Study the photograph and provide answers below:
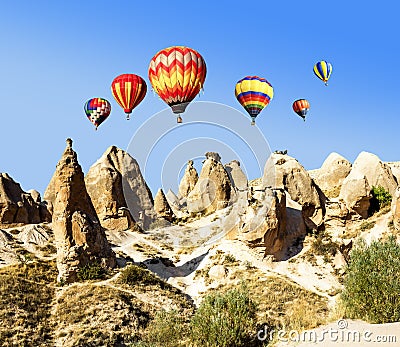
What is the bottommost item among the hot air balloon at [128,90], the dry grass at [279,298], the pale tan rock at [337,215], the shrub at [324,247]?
the dry grass at [279,298]

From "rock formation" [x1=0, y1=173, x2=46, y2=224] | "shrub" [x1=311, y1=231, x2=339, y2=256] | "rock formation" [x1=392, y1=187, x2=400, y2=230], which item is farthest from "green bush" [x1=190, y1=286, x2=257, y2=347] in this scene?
"rock formation" [x1=0, y1=173, x2=46, y2=224]

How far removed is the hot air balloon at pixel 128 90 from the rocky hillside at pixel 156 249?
6154 mm

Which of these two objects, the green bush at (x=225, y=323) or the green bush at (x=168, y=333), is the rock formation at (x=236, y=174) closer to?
the green bush at (x=168, y=333)

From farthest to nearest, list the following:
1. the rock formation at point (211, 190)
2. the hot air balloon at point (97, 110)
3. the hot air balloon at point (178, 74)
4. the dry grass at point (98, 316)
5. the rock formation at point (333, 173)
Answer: the rock formation at point (333, 173) → the hot air balloon at point (97, 110) → the rock formation at point (211, 190) → the hot air balloon at point (178, 74) → the dry grass at point (98, 316)

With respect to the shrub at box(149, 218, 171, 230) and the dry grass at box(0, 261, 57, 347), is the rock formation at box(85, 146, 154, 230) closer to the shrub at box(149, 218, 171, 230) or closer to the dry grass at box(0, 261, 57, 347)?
the shrub at box(149, 218, 171, 230)

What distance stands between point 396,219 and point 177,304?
55.0 feet

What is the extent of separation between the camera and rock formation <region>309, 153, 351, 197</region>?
53.4 meters

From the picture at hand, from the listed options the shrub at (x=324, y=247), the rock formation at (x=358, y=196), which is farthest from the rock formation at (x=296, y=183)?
the shrub at (x=324, y=247)

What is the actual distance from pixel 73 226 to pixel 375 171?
29.3 m

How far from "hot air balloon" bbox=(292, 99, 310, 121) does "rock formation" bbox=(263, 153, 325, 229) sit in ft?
71.5

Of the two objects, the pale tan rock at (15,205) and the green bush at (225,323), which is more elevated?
the pale tan rock at (15,205)

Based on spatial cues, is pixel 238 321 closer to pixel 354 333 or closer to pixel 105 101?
pixel 354 333

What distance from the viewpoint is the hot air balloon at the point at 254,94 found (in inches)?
1672

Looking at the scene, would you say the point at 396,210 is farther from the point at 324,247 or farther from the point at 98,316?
the point at 98,316
